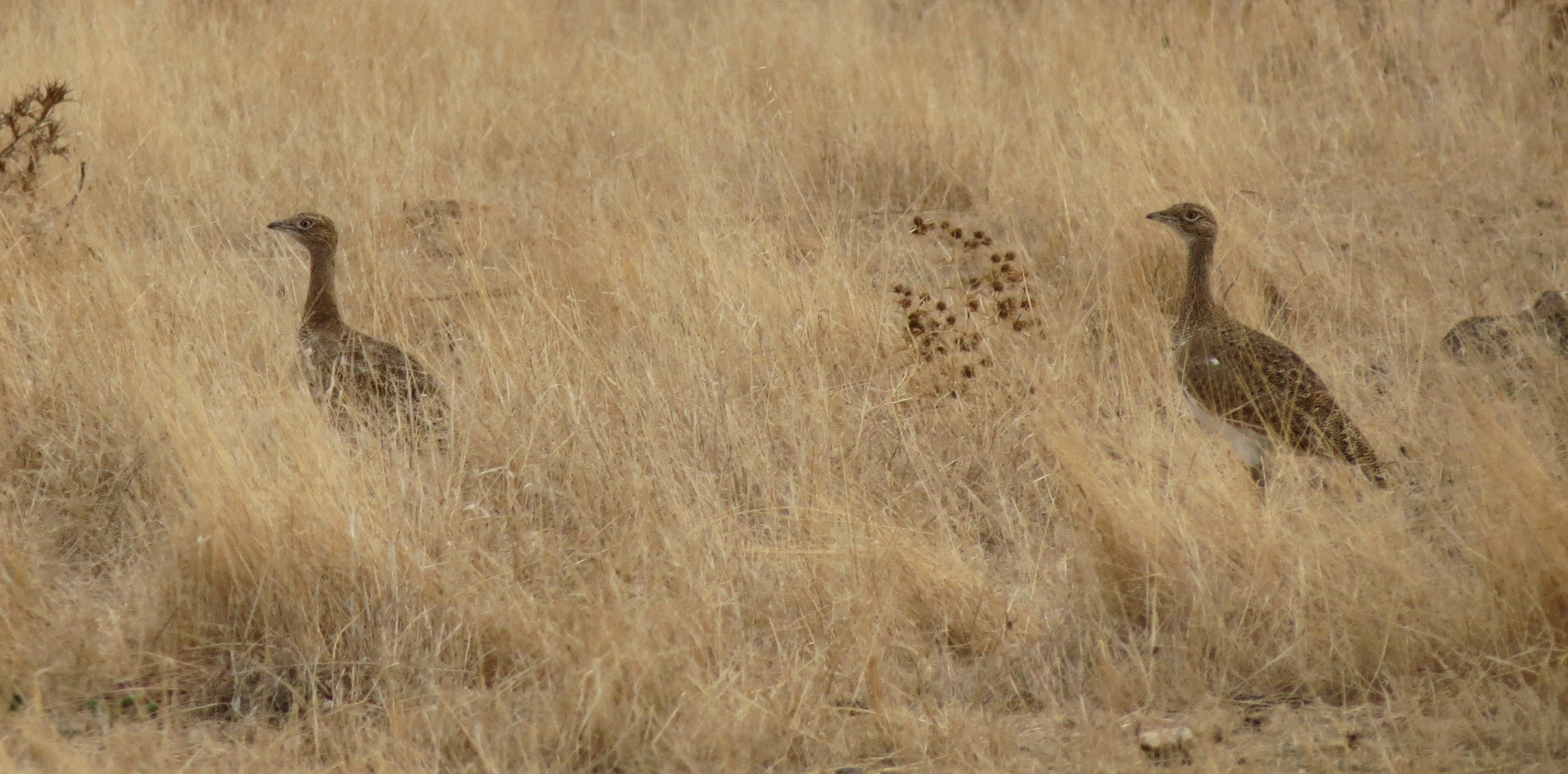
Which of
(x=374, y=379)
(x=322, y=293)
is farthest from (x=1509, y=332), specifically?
(x=322, y=293)

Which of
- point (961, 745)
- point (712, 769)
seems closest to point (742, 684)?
point (712, 769)

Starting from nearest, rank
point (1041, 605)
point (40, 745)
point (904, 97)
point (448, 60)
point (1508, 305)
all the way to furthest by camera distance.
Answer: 1. point (40, 745)
2. point (1041, 605)
3. point (1508, 305)
4. point (904, 97)
5. point (448, 60)

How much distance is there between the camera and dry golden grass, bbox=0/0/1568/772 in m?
3.78

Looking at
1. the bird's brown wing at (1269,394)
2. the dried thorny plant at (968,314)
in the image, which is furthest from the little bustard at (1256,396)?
the dried thorny plant at (968,314)

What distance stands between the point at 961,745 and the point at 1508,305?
431 centimetres

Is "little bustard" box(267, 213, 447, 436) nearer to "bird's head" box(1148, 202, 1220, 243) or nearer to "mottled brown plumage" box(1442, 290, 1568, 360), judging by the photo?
"bird's head" box(1148, 202, 1220, 243)

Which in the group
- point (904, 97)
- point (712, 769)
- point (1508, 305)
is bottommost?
point (712, 769)

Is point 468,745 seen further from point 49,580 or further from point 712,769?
point 49,580

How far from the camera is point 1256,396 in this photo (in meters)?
4.99

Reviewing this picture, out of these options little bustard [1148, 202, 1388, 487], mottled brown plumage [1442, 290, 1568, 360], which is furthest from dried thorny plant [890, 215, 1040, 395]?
mottled brown plumage [1442, 290, 1568, 360]

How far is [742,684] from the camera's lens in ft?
12.3

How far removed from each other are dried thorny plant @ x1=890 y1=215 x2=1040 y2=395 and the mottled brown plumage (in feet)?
4.94

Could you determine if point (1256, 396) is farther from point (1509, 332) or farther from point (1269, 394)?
point (1509, 332)

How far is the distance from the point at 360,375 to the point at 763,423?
4.49 feet
